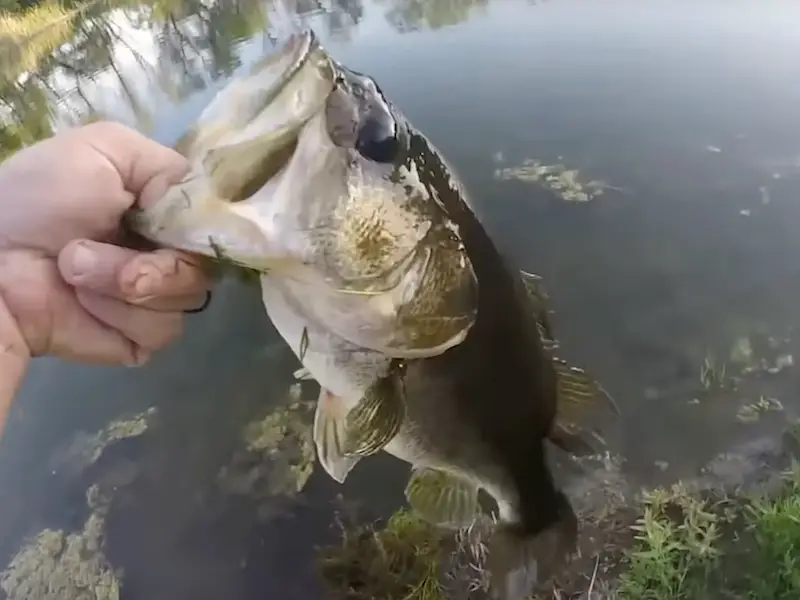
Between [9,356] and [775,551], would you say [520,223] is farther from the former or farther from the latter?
[9,356]

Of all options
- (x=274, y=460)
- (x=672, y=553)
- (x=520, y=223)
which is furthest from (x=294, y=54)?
(x=520, y=223)

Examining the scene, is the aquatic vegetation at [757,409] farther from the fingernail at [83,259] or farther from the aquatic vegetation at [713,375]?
the fingernail at [83,259]

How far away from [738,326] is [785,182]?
1.01 m

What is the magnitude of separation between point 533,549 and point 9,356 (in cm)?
110

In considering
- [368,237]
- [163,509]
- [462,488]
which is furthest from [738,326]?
[368,237]

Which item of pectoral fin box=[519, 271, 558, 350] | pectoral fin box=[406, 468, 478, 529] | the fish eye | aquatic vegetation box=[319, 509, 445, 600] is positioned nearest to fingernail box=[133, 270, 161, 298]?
the fish eye

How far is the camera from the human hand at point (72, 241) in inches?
41.0

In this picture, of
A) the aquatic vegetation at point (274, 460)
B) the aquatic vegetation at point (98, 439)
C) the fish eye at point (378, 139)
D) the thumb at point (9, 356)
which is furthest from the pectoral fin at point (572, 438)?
the aquatic vegetation at point (98, 439)

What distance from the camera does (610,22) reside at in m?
4.93

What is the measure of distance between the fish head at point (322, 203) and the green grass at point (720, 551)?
1.70 m

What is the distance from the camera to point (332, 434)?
3.66 feet

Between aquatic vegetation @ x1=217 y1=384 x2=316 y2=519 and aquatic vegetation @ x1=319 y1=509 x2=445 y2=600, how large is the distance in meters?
0.31

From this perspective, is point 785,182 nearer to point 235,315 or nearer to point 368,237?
point 235,315

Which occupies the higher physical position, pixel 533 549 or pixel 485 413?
pixel 485 413
